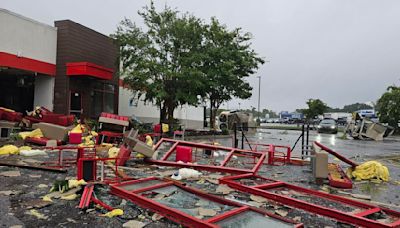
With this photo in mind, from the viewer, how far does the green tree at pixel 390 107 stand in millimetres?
34509

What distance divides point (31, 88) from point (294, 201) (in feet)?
66.2

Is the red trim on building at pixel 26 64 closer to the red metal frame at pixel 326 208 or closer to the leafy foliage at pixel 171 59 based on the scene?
the leafy foliage at pixel 171 59

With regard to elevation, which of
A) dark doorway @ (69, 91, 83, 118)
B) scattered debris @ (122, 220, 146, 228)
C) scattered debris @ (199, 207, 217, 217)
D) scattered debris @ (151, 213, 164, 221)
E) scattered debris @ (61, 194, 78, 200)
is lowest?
scattered debris @ (122, 220, 146, 228)

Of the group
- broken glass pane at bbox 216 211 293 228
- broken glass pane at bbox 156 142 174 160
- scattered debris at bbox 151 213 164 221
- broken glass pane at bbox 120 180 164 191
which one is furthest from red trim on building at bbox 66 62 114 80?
broken glass pane at bbox 216 211 293 228

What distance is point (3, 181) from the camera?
576cm

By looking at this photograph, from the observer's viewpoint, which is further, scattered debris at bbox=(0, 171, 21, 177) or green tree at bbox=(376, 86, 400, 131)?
green tree at bbox=(376, 86, 400, 131)

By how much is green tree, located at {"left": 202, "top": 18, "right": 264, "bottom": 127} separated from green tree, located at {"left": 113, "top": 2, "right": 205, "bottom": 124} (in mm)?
954

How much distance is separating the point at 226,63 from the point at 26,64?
11541mm

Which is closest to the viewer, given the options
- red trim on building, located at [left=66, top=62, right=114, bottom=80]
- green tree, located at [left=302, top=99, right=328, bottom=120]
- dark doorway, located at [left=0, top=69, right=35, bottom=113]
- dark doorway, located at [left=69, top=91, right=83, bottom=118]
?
red trim on building, located at [left=66, top=62, right=114, bottom=80]

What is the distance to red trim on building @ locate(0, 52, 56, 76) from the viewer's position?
1574cm

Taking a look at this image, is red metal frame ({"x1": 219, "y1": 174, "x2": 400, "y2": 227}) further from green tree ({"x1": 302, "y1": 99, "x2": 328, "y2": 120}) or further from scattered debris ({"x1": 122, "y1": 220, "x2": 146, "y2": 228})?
green tree ({"x1": 302, "y1": 99, "x2": 328, "y2": 120})

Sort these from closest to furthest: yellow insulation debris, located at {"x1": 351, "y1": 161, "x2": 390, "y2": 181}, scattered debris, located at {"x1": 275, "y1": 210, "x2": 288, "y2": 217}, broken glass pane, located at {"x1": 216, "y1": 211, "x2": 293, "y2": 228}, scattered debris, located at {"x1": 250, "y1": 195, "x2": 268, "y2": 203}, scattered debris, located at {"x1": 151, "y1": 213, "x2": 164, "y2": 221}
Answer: broken glass pane, located at {"x1": 216, "y1": 211, "x2": 293, "y2": 228} → scattered debris, located at {"x1": 151, "y1": 213, "x2": 164, "y2": 221} → scattered debris, located at {"x1": 275, "y1": 210, "x2": 288, "y2": 217} → scattered debris, located at {"x1": 250, "y1": 195, "x2": 268, "y2": 203} → yellow insulation debris, located at {"x1": 351, "y1": 161, "x2": 390, "y2": 181}

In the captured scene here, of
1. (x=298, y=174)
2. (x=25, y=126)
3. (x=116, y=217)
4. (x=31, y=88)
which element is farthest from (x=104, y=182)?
(x=31, y=88)

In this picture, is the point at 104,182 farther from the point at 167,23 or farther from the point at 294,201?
the point at 167,23
